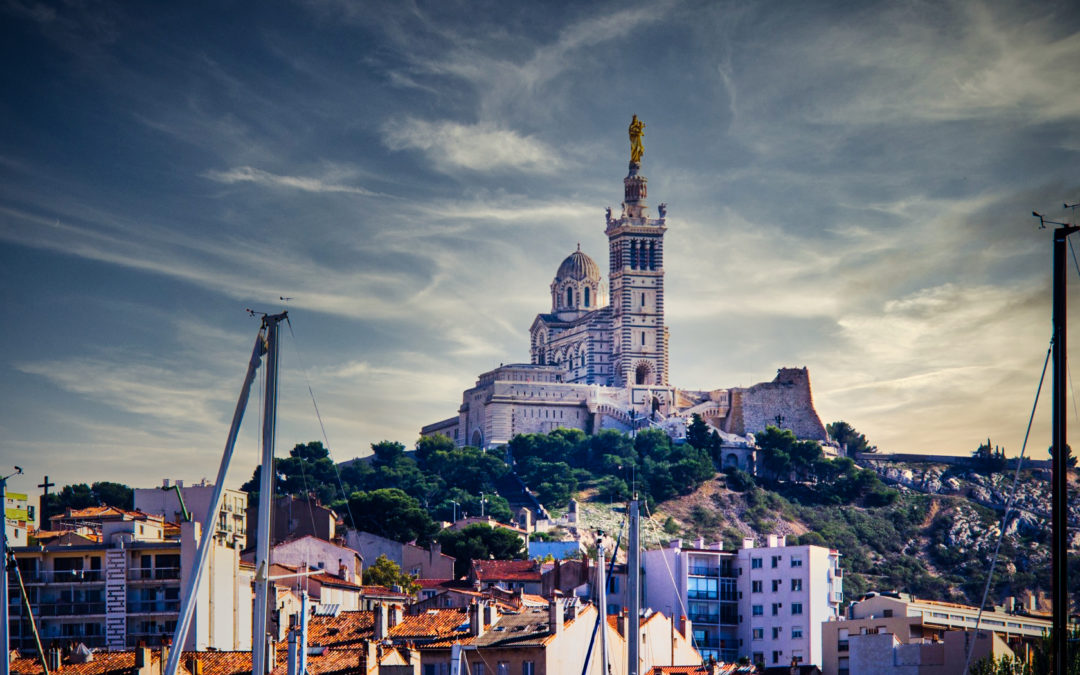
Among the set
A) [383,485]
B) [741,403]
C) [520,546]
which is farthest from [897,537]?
[520,546]

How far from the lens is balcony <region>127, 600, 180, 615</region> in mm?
66875

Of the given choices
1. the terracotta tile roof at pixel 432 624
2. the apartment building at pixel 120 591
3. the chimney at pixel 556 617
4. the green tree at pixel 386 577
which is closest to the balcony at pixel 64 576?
the apartment building at pixel 120 591

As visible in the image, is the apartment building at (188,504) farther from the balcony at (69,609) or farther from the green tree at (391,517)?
→ the green tree at (391,517)

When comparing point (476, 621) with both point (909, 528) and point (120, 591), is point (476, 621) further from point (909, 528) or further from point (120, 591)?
point (909, 528)

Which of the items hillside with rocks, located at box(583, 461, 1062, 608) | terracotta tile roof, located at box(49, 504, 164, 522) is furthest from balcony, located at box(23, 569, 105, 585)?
hillside with rocks, located at box(583, 461, 1062, 608)

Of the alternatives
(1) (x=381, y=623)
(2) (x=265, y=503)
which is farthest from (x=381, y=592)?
(2) (x=265, y=503)

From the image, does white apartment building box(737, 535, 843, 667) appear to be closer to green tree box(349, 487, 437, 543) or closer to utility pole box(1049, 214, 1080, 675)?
green tree box(349, 487, 437, 543)

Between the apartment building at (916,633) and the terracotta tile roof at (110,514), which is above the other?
the terracotta tile roof at (110,514)

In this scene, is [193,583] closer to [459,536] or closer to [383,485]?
[459,536]

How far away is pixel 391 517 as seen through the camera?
427 feet

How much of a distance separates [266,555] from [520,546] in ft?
269

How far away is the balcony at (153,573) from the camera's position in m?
67.3

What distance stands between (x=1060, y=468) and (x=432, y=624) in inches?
1204

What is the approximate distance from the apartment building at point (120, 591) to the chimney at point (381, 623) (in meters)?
6.37
